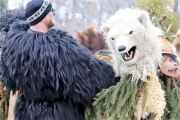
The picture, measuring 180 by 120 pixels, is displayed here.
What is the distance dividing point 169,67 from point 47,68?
27.8 inches

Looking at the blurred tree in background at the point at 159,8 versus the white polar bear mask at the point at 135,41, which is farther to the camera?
the blurred tree in background at the point at 159,8

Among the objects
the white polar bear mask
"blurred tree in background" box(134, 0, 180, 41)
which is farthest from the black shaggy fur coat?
"blurred tree in background" box(134, 0, 180, 41)

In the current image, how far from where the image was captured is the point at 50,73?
5.04 feet

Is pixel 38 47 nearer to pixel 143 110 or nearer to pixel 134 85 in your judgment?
pixel 134 85

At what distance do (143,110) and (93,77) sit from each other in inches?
13.5

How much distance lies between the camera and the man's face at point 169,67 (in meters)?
1.65

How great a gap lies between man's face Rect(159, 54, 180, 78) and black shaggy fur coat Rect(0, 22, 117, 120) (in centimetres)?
34

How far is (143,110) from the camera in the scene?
5.24 feet

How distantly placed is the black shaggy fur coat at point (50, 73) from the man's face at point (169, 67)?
0.34 metres

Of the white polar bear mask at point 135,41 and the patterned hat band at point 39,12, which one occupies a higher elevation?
the patterned hat band at point 39,12

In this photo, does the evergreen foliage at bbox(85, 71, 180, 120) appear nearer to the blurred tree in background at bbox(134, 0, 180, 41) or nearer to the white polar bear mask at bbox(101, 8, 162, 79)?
the white polar bear mask at bbox(101, 8, 162, 79)

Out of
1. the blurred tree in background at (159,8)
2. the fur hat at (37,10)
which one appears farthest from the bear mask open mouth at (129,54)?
the blurred tree in background at (159,8)

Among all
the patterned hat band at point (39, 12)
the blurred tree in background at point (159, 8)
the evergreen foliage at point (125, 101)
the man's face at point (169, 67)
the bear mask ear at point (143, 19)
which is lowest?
the evergreen foliage at point (125, 101)

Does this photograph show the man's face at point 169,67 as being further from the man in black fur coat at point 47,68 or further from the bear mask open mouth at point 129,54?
the man in black fur coat at point 47,68
